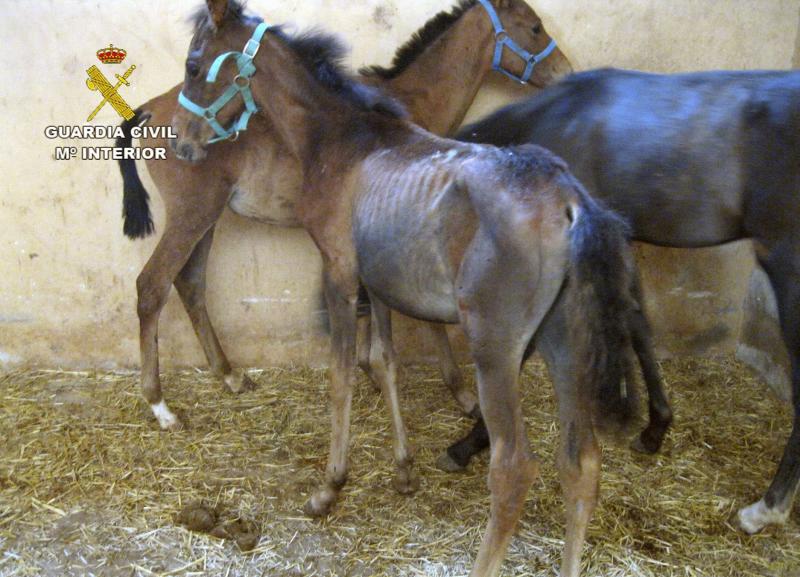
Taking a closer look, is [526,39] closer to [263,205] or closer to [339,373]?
[263,205]

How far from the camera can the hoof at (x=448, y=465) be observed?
295 cm

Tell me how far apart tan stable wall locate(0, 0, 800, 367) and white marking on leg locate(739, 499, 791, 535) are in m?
1.63

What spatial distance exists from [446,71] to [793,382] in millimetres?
2164

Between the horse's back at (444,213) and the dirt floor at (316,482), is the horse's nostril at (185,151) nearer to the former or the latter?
the horse's back at (444,213)

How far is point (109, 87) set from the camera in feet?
11.9

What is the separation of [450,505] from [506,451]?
2.62 feet

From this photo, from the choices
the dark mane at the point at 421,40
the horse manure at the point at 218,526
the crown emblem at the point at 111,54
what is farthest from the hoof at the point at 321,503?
the crown emblem at the point at 111,54

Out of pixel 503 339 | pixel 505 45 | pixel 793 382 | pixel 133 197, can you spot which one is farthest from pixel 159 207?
pixel 793 382

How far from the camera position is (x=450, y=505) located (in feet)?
8.94

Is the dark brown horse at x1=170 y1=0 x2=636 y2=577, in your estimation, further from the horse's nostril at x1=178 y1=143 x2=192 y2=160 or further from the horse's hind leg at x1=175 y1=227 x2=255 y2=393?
the horse's hind leg at x1=175 y1=227 x2=255 y2=393

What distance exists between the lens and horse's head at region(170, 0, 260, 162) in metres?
2.67

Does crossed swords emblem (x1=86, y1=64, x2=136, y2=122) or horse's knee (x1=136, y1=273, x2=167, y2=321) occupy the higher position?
crossed swords emblem (x1=86, y1=64, x2=136, y2=122)

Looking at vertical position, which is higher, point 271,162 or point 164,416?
point 271,162

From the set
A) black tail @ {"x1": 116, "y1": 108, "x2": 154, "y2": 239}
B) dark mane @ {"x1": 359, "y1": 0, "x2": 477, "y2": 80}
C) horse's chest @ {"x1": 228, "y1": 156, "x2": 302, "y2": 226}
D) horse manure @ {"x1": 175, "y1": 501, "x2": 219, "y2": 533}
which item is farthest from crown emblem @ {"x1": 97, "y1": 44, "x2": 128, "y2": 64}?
horse manure @ {"x1": 175, "y1": 501, "x2": 219, "y2": 533}
